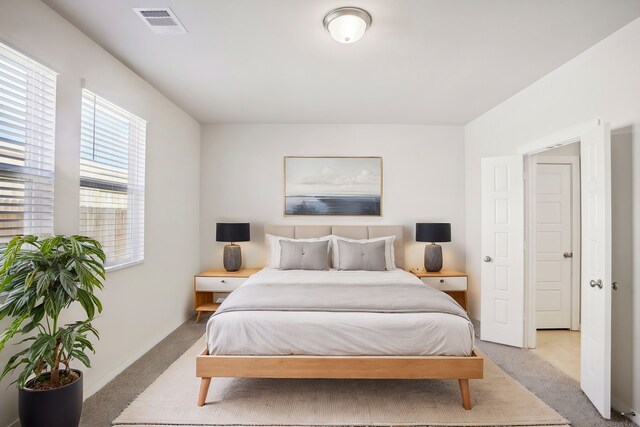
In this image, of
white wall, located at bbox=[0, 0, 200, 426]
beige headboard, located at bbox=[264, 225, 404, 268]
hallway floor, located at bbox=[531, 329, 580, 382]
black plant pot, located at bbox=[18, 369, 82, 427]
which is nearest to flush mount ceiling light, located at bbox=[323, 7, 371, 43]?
white wall, located at bbox=[0, 0, 200, 426]

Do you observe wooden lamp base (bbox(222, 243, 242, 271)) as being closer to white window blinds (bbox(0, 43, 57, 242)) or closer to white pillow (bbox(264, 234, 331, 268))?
white pillow (bbox(264, 234, 331, 268))

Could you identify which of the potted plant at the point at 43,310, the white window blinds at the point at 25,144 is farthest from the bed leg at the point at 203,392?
the white window blinds at the point at 25,144

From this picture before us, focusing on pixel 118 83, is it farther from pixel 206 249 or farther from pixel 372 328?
pixel 372 328

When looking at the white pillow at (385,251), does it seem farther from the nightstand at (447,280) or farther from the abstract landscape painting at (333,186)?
the abstract landscape painting at (333,186)

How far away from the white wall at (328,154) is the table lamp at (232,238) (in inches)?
13.2

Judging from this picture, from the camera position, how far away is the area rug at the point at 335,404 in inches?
87.7

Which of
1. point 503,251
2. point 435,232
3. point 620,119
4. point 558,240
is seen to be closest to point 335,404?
point 503,251

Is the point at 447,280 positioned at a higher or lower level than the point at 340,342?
higher

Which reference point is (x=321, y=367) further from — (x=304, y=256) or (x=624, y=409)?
(x=624, y=409)

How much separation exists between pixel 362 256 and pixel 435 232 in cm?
107

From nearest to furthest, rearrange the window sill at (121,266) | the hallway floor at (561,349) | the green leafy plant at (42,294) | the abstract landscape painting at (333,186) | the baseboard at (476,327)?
the green leafy plant at (42,294) → the window sill at (121,266) → the hallway floor at (561,349) → the baseboard at (476,327) → the abstract landscape painting at (333,186)

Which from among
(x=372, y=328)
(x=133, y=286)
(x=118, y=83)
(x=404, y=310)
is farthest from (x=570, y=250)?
(x=118, y=83)

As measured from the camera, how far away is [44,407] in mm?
1775

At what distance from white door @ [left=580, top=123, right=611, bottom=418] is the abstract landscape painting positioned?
2551mm
